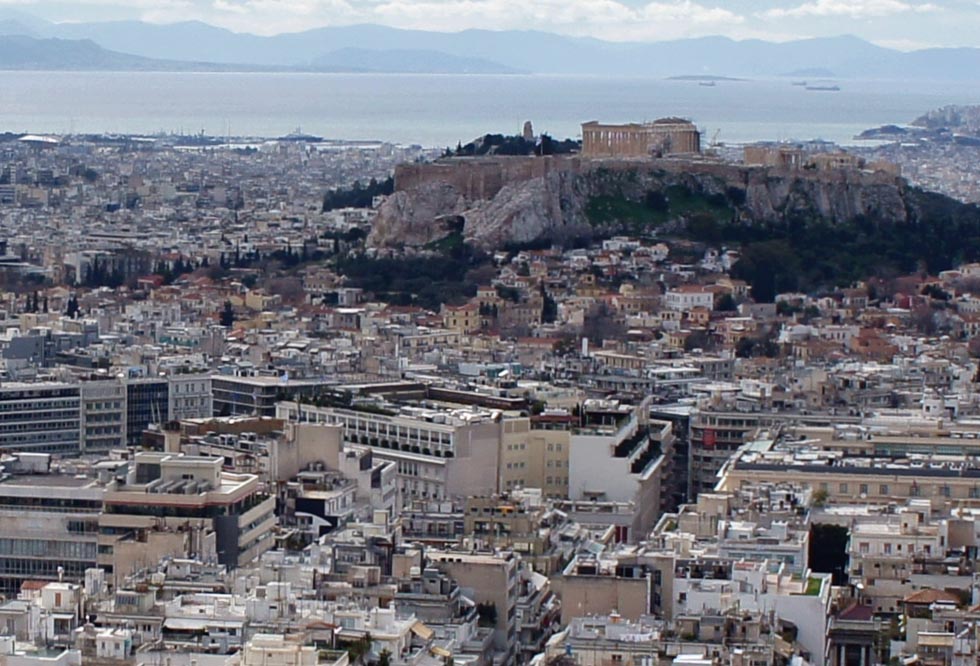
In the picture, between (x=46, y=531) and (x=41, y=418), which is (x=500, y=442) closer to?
(x=41, y=418)

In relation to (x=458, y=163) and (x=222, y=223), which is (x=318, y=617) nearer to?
(x=458, y=163)

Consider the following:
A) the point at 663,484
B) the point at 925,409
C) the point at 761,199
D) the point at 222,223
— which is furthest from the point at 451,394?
the point at 222,223

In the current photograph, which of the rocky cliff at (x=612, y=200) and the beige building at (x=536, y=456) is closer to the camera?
the beige building at (x=536, y=456)

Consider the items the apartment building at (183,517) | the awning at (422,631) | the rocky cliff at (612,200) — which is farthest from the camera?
the rocky cliff at (612,200)

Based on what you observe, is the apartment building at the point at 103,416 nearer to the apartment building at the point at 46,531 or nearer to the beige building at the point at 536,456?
the beige building at the point at 536,456

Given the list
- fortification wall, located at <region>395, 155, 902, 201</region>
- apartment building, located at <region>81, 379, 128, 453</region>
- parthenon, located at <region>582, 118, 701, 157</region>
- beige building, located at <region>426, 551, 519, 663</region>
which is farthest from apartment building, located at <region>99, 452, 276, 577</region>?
parthenon, located at <region>582, 118, 701, 157</region>

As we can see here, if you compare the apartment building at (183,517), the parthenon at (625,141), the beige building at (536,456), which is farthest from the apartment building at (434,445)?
the parthenon at (625,141)

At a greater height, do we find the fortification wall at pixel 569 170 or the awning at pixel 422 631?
the fortification wall at pixel 569 170
